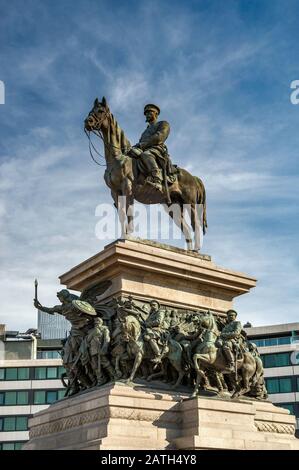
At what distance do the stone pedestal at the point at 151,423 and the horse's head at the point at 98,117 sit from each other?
8250 mm

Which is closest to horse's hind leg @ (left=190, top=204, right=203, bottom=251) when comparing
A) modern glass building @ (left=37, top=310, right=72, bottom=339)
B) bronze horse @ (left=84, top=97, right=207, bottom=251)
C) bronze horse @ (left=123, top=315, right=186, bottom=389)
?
bronze horse @ (left=84, top=97, right=207, bottom=251)

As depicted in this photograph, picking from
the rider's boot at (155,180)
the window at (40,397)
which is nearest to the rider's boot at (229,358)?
the rider's boot at (155,180)

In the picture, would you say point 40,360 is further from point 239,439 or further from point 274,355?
point 239,439

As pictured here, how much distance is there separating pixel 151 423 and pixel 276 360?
48587mm

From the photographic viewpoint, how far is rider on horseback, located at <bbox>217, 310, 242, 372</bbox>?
21781mm

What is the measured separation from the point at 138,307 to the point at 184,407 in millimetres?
3106

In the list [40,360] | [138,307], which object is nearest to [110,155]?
[138,307]

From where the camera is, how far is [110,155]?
24.9 meters

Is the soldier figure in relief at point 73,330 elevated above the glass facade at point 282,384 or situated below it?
below

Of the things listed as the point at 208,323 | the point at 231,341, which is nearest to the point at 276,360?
the point at 208,323

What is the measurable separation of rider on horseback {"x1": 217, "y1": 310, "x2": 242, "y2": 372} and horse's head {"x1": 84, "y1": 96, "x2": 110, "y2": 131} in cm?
727

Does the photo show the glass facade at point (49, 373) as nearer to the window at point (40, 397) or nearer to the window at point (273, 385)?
the window at point (40, 397)

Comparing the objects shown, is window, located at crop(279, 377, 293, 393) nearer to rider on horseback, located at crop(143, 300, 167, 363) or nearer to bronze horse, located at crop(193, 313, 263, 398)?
bronze horse, located at crop(193, 313, 263, 398)

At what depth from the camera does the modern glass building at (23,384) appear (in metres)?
70.3
